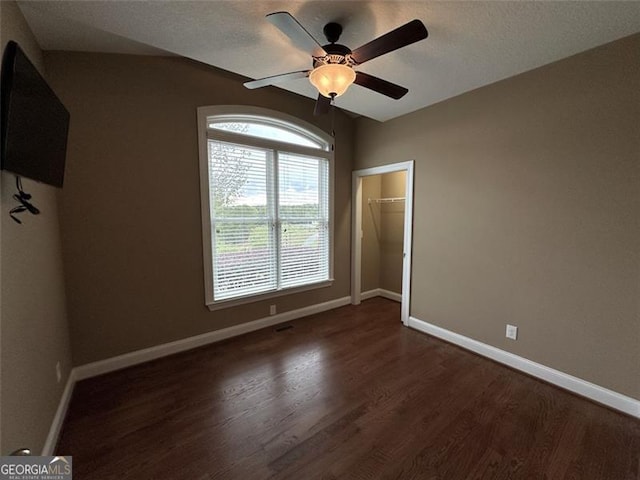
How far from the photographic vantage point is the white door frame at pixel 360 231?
329 centimetres

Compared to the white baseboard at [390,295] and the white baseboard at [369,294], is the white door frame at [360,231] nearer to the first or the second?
the white baseboard at [369,294]

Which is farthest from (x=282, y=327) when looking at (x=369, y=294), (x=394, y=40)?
(x=394, y=40)

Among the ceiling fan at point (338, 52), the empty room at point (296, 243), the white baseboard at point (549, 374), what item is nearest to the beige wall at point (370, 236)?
the empty room at point (296, 243)

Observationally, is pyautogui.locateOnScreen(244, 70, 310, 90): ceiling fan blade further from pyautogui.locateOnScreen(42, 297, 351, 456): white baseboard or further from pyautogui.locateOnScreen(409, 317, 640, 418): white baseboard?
pyautogui.locateOnScreen(409, 317, 640, 418): white baseboard

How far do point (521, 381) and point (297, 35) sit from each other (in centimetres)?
310

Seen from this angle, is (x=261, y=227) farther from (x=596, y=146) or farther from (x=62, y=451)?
(x=596, y=146)

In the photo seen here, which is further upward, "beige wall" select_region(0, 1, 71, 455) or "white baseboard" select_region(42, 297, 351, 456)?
"beige wall" select_region(0, 1, 71, 455)

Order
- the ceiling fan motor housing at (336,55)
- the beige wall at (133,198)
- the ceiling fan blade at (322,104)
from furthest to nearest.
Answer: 1. the beige wall at (133,198)
2. the ceiling fan blade at (322,104)
3. the ceiling fan motor housing at (336,55)

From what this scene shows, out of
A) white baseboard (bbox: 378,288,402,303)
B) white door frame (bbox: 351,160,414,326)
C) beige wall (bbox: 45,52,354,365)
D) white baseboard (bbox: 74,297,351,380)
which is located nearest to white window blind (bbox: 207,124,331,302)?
beige wall (bbox: 45,52,354,365)

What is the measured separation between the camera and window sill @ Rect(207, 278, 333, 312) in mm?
2934

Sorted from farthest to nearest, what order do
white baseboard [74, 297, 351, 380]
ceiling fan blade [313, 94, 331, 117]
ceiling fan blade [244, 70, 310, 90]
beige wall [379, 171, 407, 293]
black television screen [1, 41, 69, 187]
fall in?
beige wall [379, 171, 407, 293], white baseboard [74, 297, 351, 380], ceiling fan blade [313, 94, 331, 117], ceiling fan blade [244, 70, 310, 90], black television screen [1, 41, 69, 187]

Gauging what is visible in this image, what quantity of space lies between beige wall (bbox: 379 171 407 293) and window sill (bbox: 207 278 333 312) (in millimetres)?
1187

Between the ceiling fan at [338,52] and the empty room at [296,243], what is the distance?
14mm

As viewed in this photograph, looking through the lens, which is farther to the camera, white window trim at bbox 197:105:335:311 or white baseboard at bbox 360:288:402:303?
white baseboard at bbox 360:288:402:303
